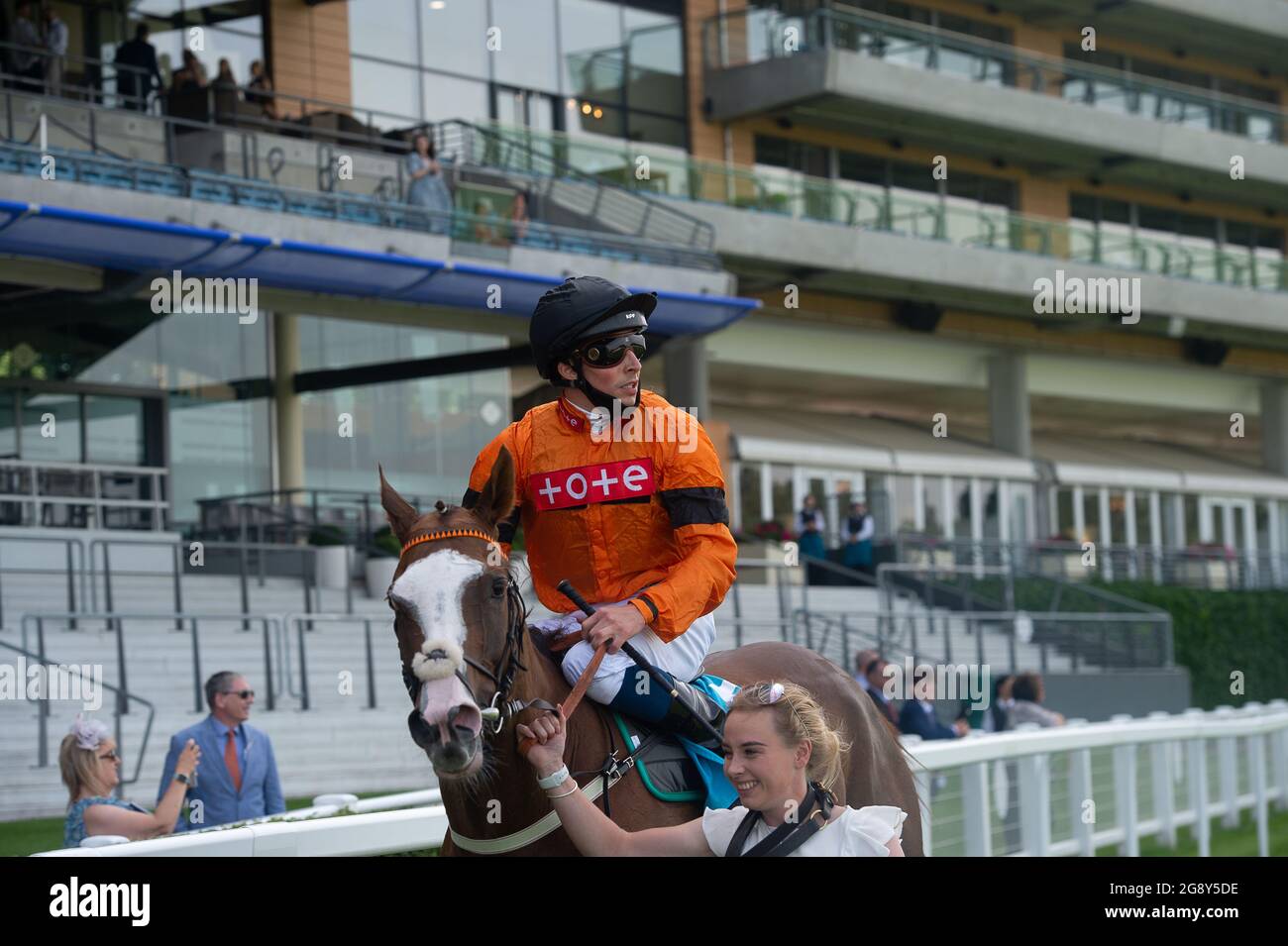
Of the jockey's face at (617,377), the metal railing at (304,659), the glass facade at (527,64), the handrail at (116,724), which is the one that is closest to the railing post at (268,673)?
the metal railing at (304,659)

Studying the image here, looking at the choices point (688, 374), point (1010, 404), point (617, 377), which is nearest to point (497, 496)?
point (617, 377)

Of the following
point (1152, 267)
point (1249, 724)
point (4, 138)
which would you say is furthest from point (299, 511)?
point (1152, 267)

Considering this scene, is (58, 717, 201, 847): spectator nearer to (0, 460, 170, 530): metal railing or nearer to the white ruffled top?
the white ruffled top

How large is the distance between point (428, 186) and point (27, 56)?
14.4 feet

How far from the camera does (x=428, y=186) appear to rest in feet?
64.2

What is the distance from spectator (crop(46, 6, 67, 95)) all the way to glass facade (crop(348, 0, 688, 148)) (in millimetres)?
5653

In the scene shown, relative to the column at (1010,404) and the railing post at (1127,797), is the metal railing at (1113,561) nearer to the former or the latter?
the column at (1010,404)

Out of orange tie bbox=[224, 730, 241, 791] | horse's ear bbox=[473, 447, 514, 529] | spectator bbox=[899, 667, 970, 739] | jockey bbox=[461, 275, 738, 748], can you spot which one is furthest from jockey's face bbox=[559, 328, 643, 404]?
spectator bbox=[899, 667, 970, 739]

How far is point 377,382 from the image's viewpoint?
23375 millimetres

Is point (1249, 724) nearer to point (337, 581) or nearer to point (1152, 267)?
point (337, 581)

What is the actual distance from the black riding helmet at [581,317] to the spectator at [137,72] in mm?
15476

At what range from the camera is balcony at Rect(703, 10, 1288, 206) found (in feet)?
90.9

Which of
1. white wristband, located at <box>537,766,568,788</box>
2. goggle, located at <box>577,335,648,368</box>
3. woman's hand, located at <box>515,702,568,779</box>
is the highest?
goggle, located at <box>577,335,648,368</box>

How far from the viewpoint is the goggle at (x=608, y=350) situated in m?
4.16
